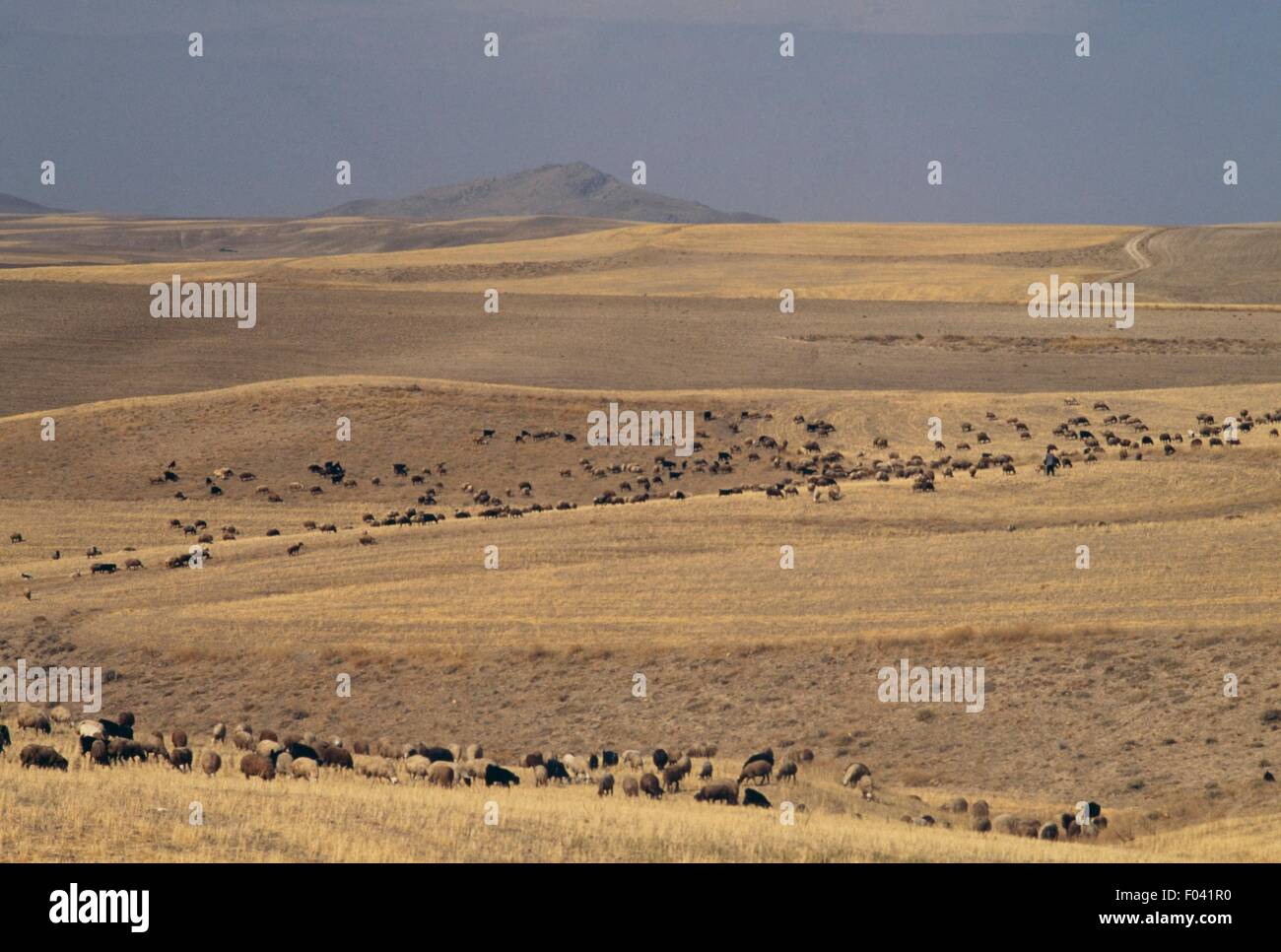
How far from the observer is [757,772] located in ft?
71.2

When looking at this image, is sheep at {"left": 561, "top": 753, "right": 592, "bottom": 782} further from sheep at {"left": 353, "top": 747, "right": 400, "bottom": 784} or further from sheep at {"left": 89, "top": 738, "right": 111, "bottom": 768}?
sheep at {"left": 89, "top": 738, "right": 111, "bottom": 768}

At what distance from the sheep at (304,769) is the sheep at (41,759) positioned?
2910 mm

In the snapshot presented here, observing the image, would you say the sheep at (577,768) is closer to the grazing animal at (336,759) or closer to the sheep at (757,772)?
the sheep at (757,772)

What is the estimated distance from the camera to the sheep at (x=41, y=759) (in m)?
18.4

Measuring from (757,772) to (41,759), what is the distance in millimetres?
9669

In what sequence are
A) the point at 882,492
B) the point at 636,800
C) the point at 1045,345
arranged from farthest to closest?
the point at 1045,345 < the point at 882,492 < the point at 636,800

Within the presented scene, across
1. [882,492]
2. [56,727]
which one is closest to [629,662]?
A: [56,727]

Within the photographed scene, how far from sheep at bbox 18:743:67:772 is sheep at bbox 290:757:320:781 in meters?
2.91

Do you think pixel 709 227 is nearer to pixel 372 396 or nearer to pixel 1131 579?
pixel 372 396

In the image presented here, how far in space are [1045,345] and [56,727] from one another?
67.7 metres

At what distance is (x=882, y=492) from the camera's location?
142 feet

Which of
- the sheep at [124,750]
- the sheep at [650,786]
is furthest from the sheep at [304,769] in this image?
the sheep at [650,786]
